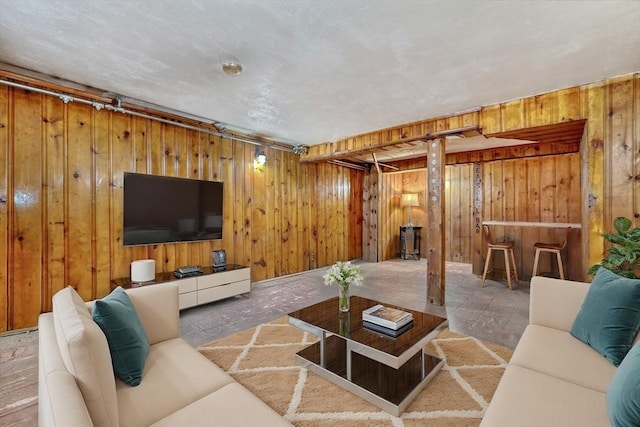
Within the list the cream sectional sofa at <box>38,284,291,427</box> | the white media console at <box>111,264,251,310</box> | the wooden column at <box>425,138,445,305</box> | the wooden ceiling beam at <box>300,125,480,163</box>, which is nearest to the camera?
the cream sectional sofa at <box>38,284,291,427</box>

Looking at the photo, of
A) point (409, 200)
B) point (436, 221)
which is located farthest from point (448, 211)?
point (436, 221)

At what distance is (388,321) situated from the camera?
1.92 metres

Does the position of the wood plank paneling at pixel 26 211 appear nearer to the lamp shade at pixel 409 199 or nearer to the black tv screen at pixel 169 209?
the black tv screen at pixel 169 209

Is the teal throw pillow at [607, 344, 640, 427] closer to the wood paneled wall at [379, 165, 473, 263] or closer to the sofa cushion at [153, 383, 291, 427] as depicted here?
the sofa cushion at [153, 383, 291, 427]

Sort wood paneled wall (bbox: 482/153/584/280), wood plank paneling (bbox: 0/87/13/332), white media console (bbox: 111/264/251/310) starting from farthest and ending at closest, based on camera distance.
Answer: wood paneled wall (bbox: 482/153/584/280) < white media console (bbox: 111/264/251/310) < wood plank paneling (bbox: 0/87/13/332)

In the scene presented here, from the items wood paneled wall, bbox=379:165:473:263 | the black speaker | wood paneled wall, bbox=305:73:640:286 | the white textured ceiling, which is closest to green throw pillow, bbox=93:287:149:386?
the white textured ceiling

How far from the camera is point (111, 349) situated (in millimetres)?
1350

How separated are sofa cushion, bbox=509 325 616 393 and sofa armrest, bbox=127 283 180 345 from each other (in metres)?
Answer: 2.05

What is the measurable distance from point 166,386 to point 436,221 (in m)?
3.34

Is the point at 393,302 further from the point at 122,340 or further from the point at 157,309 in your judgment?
the point at 122,340

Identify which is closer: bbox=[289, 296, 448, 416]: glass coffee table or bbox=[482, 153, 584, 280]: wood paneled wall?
bbox=[289, 296, 448, 416]: glass coffee table

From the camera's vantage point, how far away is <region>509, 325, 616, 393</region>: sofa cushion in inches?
55.1

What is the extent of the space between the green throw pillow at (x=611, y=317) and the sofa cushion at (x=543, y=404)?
16.1 inches

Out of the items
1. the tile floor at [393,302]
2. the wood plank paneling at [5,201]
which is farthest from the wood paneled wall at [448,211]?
the wood plank paneling at [5,201]
